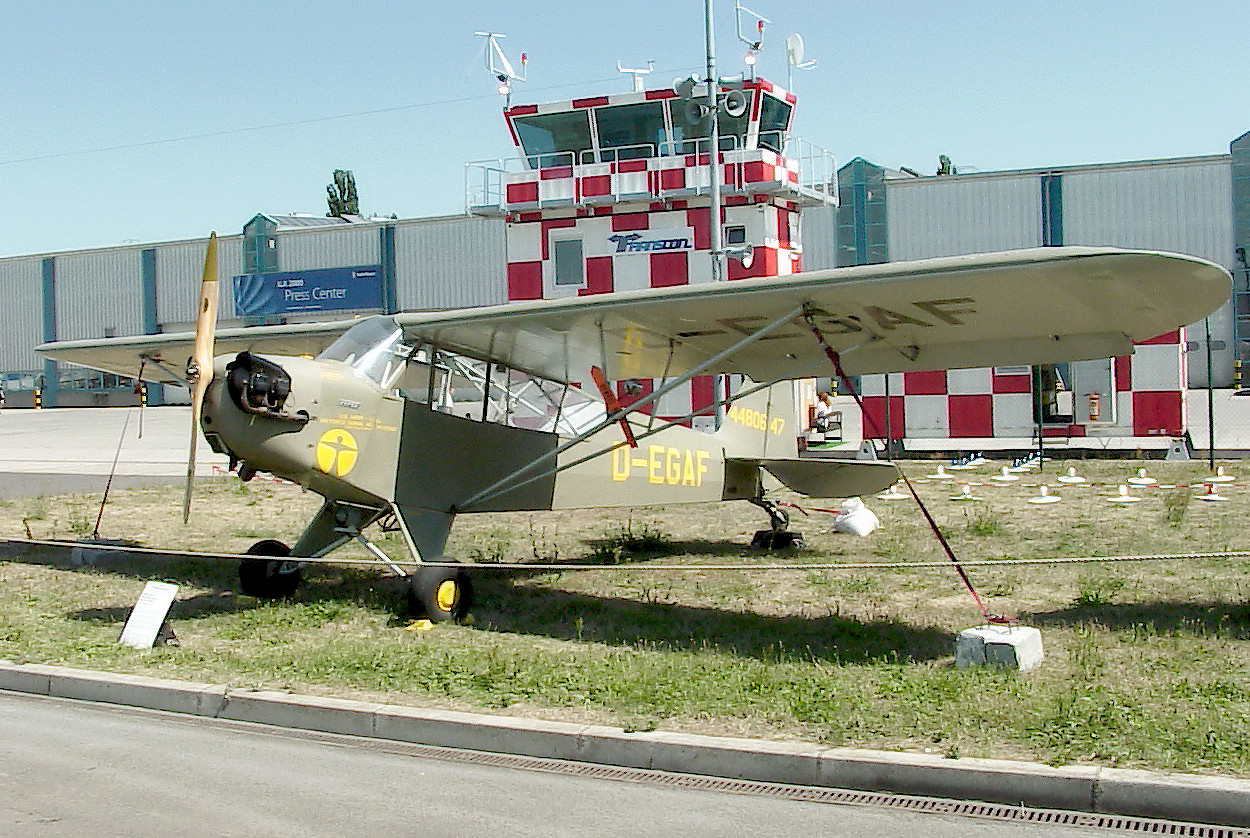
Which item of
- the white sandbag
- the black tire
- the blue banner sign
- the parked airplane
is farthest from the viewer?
the blue banner sign

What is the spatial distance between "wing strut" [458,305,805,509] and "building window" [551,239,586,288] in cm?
2025

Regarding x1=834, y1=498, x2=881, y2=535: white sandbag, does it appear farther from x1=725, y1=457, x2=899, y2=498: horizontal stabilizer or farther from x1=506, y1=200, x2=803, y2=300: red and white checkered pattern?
x1=506, y1=200, x2=803, y2=300: red and white checkered pattern

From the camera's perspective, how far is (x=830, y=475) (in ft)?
41.4

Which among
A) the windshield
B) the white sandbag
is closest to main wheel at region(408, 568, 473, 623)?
the windshield

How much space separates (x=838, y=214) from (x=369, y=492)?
1689 inches

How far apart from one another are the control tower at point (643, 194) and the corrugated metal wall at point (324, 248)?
2682cm

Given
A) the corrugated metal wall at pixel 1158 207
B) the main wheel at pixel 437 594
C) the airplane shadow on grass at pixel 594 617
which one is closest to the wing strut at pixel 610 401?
the airplane shadow on grass at pixel 594 617

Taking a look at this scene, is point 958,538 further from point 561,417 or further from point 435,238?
point 435,238

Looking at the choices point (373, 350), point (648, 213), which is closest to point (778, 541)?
point (373, 350)

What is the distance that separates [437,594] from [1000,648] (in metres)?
4.12

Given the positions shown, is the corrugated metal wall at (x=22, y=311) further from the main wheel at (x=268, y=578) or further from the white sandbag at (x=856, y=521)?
the main wheel at (x=268, y=578)

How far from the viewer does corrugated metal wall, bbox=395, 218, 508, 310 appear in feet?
175

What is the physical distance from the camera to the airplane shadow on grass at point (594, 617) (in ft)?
26.0

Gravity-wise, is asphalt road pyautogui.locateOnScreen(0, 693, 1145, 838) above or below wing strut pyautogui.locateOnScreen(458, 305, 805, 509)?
below
